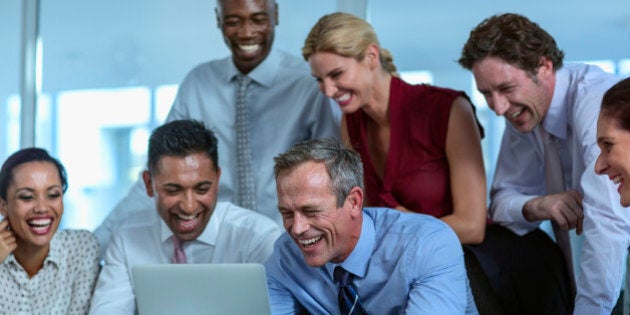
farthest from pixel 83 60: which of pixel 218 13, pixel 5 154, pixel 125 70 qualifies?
pixel 218 13

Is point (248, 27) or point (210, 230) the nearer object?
point (210, 230)

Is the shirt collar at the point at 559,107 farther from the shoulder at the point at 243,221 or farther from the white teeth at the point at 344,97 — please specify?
the shoulder at the point at 243,221

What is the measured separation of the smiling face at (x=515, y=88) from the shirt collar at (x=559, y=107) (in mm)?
16

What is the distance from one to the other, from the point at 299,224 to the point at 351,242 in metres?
0.16

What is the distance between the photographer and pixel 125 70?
4848mm

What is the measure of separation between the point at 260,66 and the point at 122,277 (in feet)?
3.10

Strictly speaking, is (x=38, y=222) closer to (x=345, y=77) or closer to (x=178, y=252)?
(x=178, y=252)

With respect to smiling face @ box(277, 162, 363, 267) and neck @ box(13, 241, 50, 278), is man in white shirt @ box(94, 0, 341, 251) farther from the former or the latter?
smiling face @ box(277, 162, 363, 267)

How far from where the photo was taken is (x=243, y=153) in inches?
141

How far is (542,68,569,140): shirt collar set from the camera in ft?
9.29

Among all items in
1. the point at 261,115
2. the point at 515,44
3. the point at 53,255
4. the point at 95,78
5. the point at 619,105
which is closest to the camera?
the point at 619,105

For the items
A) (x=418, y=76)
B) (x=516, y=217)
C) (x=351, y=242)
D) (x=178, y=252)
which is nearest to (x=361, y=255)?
(x=351, y=242)

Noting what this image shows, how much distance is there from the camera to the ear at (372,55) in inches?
120

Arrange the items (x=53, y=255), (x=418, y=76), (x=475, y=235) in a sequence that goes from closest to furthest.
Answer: (x=475, y=235) < (x=53, y=255) < (x=418, y=76)
